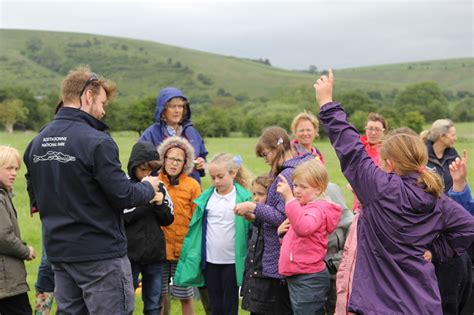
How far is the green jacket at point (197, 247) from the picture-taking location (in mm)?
5766

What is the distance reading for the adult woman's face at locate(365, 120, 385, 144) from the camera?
24.5 ft

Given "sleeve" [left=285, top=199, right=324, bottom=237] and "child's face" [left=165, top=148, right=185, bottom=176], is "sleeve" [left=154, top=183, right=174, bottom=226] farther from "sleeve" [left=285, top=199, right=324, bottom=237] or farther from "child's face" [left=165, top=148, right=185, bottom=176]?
"sleeve" [left=285, top=199, right=324, bottom=237]

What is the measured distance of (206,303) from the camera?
6344 millimetres

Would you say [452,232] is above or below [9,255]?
above

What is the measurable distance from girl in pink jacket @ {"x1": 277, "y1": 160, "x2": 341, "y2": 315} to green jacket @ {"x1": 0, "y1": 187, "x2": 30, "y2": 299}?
92.3 inches

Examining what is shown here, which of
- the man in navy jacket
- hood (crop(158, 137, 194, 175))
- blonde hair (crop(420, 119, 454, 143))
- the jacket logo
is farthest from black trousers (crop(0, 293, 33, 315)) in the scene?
blonde hair (crop(420, 119, 454, 143))

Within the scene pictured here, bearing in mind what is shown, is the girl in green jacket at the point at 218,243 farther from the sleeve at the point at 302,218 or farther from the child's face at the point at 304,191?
the sleeve at the point at 302,218

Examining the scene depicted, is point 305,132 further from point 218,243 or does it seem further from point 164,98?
point 218,243

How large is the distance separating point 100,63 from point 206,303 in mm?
158225

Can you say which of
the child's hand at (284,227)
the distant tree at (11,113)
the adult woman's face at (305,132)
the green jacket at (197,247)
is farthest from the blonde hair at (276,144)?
the distant tree at (11,113)

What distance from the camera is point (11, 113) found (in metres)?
68.6

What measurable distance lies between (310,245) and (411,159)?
157cm

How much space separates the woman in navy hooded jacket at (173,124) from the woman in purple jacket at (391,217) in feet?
11.2

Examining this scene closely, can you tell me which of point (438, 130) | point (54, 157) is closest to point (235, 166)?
point (54, 157)
